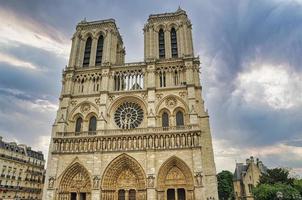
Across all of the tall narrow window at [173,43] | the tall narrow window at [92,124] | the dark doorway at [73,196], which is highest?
the tall narrow window at [173,43]

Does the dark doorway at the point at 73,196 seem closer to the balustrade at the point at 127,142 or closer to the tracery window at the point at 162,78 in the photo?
the balustrade at the point at 127,142

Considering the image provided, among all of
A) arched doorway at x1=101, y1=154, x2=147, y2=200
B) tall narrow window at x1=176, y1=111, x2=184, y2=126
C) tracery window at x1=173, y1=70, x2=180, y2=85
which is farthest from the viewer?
tracery window at x1=173, y1=70, x2=180, y2=85

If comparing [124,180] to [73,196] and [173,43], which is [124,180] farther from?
[173,43]

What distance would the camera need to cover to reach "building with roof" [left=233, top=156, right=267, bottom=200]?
32.8 metres

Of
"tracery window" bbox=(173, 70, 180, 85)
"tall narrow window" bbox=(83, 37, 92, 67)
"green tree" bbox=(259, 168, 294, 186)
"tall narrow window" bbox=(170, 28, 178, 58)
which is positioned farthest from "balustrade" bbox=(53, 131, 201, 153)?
"tall narrow window" bbox=(170, 28, 178, 58)

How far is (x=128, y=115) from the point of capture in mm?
26812

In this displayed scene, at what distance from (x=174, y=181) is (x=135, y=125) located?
693 cm

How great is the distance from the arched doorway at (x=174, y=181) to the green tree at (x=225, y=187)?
67.7ft

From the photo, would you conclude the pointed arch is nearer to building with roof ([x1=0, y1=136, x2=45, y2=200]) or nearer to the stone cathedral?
the stone cathedral

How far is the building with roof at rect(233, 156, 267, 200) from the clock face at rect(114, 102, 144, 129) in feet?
57.5

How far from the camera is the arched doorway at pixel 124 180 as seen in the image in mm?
23234

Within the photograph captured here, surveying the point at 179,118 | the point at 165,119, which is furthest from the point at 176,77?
the point at 165,119

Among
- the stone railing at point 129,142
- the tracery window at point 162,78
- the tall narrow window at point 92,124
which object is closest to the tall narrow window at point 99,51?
the tall narrow window at point 92,124

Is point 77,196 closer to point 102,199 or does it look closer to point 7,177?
point 102,199
